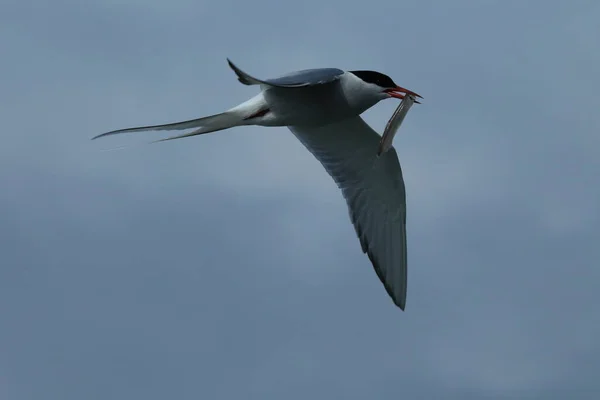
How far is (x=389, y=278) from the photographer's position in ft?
39.8

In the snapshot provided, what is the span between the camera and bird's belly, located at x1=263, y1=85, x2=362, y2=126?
35.3ft

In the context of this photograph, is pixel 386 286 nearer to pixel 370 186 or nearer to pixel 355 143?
pixel 370 186

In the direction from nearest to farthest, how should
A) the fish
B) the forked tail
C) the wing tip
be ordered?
the wing tip
the forked tail
the fish

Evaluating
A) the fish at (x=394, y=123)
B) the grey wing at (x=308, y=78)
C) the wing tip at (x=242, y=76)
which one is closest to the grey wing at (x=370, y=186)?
the fish at (x=394, y=123)

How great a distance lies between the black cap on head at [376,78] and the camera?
10.8 m

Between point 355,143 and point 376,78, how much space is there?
1.66 meters

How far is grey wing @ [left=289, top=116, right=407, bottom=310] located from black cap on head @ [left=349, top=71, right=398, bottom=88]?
124 centimetres

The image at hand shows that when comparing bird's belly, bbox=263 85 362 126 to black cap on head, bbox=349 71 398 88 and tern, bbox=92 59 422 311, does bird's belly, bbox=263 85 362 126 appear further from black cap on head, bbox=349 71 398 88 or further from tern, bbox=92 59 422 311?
black cap on head, bbox=349 71 398 88

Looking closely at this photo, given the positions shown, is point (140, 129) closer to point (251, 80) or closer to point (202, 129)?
point (202, 129)

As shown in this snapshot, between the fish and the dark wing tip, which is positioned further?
the dark wing tip

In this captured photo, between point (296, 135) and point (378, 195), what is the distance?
1338 mm

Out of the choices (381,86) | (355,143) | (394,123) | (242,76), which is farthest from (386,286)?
(242,76)

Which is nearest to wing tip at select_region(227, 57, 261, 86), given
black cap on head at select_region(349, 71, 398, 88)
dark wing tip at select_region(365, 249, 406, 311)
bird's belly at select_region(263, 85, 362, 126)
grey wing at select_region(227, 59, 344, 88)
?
grey wing at select_region(227, 59, 344, 88)

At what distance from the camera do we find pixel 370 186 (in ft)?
41.0
